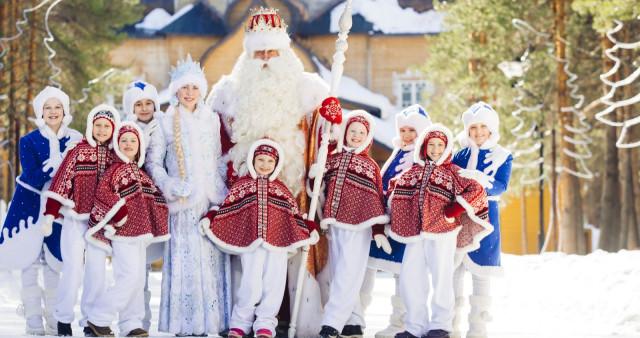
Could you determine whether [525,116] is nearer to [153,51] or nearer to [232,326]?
[153,51]

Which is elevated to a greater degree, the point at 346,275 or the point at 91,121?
the point at 91,121

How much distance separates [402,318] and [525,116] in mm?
15357

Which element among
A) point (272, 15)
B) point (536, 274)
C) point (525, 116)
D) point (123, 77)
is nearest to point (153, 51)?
point (123, 77)

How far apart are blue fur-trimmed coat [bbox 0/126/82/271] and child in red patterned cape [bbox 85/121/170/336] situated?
1.99ft

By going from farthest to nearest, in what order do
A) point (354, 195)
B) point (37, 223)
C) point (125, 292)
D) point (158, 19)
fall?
point (158, 19), point (37, 223), point (354, 195), point (125, 292)

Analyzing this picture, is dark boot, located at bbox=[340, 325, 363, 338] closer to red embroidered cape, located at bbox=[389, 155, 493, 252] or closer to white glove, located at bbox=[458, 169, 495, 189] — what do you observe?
red embroidered cape, located at bbox=[389, 155, 493, 252]

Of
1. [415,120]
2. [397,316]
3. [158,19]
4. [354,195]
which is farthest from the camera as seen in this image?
[158,19]

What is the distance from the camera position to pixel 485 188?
9.05 m

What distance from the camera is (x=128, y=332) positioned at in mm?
8609

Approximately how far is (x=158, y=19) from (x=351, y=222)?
82.5 ft

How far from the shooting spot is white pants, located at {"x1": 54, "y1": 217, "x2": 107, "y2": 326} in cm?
872

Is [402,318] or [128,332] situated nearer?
[128,332]

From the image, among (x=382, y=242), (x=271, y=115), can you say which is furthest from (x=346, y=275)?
(x=271, y=115)

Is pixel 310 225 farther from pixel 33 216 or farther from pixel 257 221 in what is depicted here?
pixel 33 216
